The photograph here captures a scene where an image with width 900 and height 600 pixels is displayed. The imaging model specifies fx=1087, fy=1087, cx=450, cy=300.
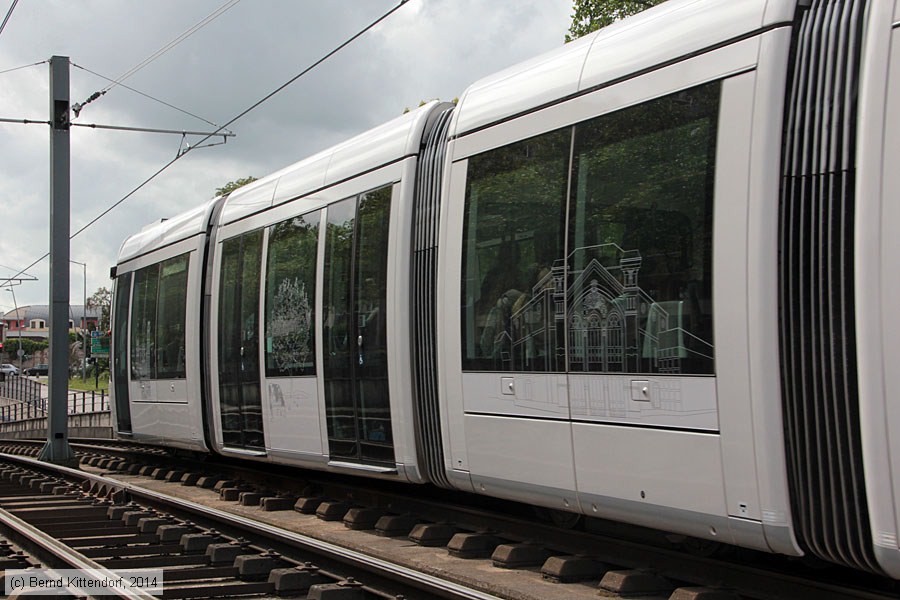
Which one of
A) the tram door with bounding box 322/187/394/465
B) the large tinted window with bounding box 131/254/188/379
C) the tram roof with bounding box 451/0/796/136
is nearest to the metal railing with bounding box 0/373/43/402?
the large tinted window with bounding box 131/254/188/379

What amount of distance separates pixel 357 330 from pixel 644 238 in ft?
12.7

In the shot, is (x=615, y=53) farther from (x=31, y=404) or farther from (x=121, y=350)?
(x=31, y=404)

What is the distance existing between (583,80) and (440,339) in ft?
7.53

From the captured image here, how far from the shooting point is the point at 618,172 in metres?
6.36

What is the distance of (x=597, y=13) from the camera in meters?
29.9

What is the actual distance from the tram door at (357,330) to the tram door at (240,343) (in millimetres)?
1968

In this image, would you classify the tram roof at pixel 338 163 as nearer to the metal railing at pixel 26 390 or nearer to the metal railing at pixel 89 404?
the metal railing at pixel 89 404

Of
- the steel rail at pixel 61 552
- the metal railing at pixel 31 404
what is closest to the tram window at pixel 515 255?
the steel rail at pixel 61 552

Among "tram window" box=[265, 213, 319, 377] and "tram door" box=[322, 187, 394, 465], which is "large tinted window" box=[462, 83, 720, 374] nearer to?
"tram door" box=[322, 187, 394, 465]

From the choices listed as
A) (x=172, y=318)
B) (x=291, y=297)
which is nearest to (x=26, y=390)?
(x=172, y=318)

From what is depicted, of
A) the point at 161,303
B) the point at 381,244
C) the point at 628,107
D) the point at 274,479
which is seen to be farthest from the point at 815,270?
the point at 161,303

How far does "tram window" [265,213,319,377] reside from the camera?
1035cm

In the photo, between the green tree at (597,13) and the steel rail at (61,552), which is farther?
the green tree at (597,13)

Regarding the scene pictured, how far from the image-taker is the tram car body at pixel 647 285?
489 cm
